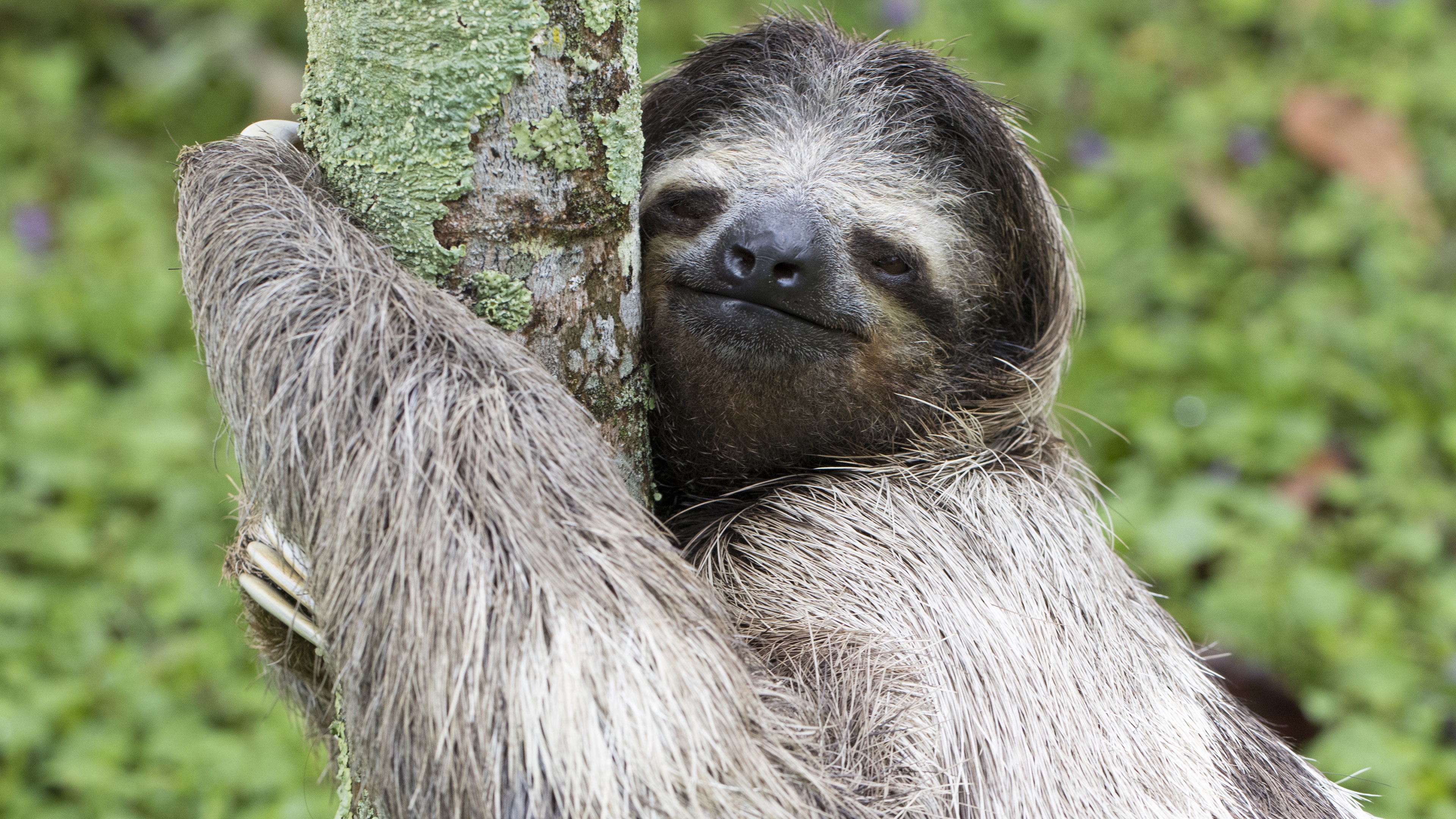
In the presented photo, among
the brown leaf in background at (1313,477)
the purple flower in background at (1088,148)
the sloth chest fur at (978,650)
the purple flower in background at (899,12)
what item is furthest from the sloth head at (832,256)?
the purple flower in background at (899,12)

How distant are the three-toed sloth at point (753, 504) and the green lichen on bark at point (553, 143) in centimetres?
40

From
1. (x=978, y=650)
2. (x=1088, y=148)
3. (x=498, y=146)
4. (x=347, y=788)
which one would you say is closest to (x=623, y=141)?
(x=498, y=146)

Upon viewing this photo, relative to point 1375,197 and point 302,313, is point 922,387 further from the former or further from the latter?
point 1375,197

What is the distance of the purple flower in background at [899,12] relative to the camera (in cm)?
877

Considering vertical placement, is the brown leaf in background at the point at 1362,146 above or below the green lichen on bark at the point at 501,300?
below

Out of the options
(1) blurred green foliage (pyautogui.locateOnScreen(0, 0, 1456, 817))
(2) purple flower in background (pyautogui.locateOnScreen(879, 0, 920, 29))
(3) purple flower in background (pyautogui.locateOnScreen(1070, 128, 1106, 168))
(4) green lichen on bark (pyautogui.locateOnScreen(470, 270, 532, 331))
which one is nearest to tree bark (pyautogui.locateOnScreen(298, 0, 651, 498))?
(4) green lichen on bark (pyautogui.locateOnScreen(470, 270, 532, 331))

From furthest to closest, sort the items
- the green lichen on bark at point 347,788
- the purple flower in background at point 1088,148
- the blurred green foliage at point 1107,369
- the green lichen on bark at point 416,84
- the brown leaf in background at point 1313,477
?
the purple flower in background at point 1088,148 < the brown leaf in background at point 1313,477 < the blurred green foliage at point 1107,369 < the green lichen on bark at point 347,788 < the green lichen on bark at point 416,84

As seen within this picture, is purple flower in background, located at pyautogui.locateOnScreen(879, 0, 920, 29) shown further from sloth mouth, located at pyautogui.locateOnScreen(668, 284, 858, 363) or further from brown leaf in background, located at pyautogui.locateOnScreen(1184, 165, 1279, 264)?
sloth mouth, located at pyautogui.locateOnScreen(668, 284, 858, 363)

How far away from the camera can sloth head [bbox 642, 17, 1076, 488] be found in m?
3.18

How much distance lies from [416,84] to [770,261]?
1040 millimetres

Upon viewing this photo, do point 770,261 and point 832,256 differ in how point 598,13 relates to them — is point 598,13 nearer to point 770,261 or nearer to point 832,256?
point 770,261

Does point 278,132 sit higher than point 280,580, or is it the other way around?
point 278,132

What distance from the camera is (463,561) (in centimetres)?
236

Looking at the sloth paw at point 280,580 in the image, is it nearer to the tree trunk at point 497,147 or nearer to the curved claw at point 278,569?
the curved claw at point 278,569
